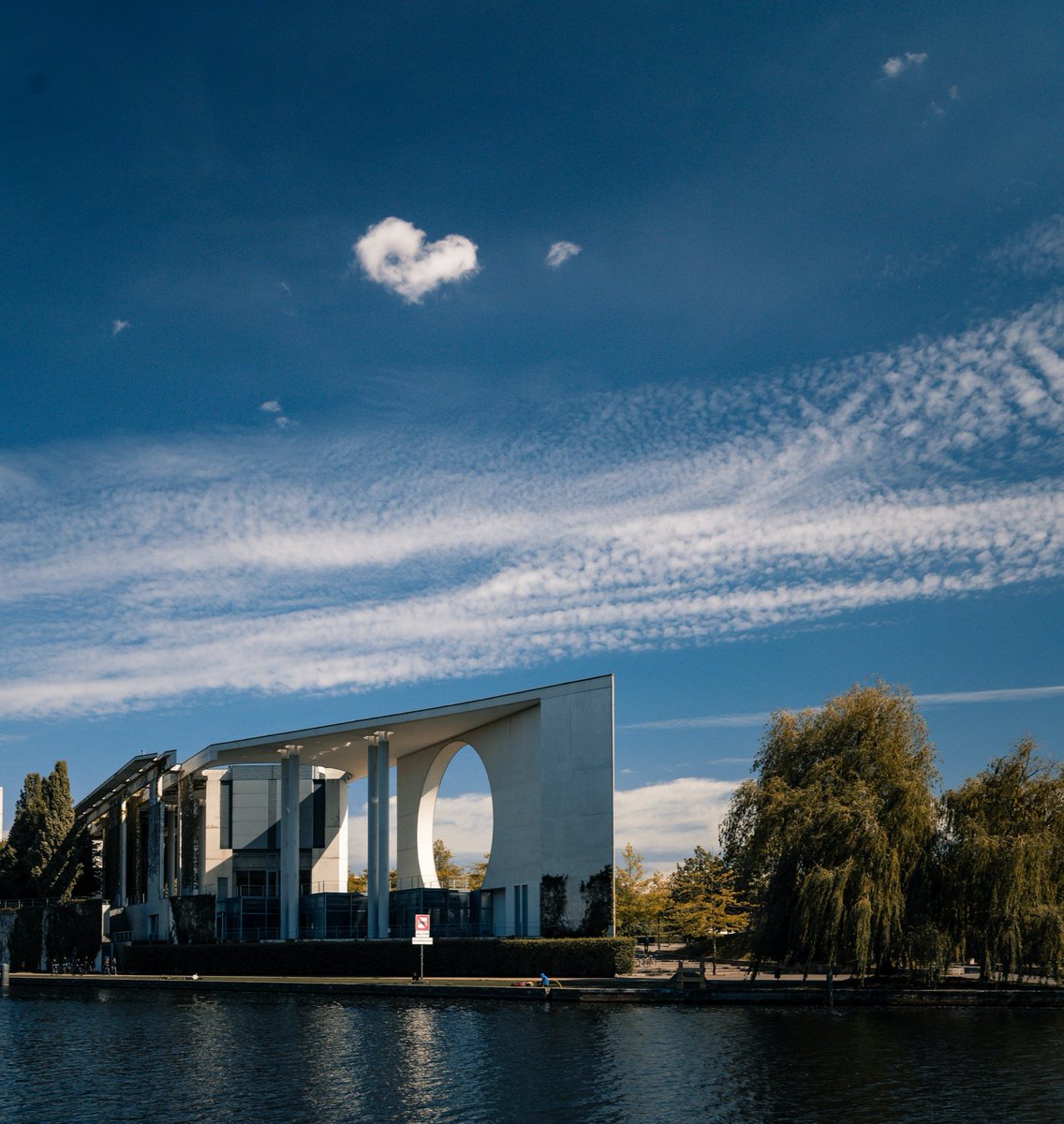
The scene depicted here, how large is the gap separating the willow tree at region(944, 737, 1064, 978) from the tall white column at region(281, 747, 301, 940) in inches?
1271

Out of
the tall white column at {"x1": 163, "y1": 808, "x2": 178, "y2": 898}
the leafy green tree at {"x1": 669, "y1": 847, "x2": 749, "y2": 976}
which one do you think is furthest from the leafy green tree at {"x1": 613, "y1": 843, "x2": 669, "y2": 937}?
the tall white column at {"x1": 163, "y1": 808, "x2": 178, "y2": 898}

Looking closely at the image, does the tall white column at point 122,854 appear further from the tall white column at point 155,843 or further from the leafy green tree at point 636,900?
the leafy green tree at point 636,900

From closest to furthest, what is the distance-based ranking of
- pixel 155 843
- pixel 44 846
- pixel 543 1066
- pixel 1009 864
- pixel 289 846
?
1. pixel 543 1066
2. pixel 1009 864
3. pixel 289 846
4. pixel 155 843
5. pixel 44 846

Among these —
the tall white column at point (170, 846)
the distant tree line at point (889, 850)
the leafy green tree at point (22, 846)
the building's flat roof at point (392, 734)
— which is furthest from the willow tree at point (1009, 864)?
the leafy green tree at point (22, 846)

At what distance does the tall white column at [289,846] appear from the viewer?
5725 centimetres

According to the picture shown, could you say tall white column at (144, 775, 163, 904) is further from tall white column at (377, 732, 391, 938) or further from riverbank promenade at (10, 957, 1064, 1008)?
riverbank promenade at (10, 957, 1064, 1008)

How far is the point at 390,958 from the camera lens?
4866 centimetres

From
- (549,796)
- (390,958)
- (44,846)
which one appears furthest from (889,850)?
(44,846)

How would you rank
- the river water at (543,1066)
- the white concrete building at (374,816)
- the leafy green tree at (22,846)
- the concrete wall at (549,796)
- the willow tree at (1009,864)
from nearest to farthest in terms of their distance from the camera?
the river water at (543,1066) → the willow tree at (1009,864) → the concrete wall at (549,796) → the white concrete building at (374,816) → the leafy green tree at (22,846)

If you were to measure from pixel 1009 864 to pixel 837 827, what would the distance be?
4.47 meters

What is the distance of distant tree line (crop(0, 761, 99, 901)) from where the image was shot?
243ft

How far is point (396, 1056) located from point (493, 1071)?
321 centimetres

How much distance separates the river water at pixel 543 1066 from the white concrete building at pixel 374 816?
1285cm

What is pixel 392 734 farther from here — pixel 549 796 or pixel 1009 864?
pixel 1009 864
